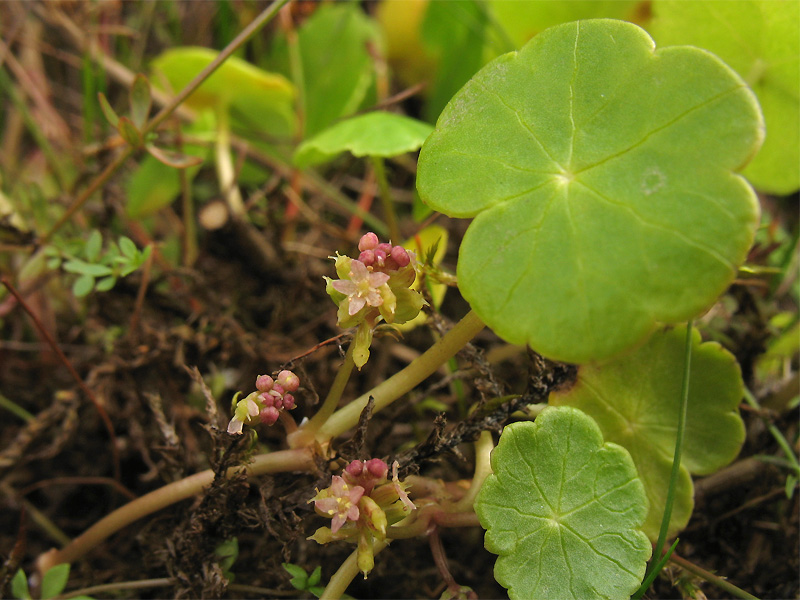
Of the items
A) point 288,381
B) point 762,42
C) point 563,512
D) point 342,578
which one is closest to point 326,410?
point 288,381

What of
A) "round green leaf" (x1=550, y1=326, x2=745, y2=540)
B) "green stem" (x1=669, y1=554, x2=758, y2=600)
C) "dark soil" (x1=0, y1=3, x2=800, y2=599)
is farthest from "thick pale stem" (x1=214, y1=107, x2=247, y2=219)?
"green stem" (x1=669, y1=554, x2=758, y2=600)

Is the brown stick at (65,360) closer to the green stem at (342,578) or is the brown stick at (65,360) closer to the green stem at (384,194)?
the green stem at (342,578)

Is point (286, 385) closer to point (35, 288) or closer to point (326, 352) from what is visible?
point (326, 352)

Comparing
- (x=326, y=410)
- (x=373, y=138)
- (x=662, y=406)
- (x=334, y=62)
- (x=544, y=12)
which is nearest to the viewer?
(x=326, y=410)

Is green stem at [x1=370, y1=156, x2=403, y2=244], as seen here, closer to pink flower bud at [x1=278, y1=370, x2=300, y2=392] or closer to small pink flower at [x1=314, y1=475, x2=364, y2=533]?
pink flower bud at [x1=278, y1=370, x2=300, y2=392]

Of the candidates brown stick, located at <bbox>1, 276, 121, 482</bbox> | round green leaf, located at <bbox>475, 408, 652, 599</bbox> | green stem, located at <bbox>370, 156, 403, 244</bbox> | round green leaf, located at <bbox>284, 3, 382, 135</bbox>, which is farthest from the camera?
round green leaf, located at <bbox>284, 3, 382, 135</bbox>

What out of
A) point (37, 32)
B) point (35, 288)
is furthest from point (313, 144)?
point (37, 32)

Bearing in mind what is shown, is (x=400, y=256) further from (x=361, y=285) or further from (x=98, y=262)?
(x=98, y=262)
